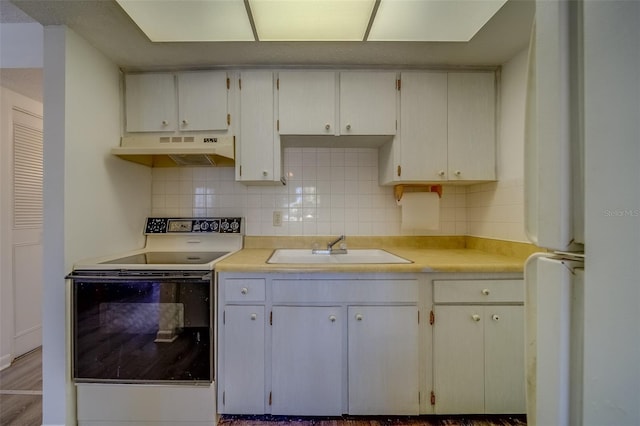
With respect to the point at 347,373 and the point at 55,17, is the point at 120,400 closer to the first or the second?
the point at 347,373

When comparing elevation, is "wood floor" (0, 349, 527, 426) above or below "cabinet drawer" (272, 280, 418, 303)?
below

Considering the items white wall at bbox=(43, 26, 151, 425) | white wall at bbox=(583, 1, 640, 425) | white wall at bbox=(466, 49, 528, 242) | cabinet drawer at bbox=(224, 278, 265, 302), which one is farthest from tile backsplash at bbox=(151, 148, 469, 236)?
white wall at bbox=(583, 1, 640, 425)

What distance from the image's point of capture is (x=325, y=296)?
4.93 feet

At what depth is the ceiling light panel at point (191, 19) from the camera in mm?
1265

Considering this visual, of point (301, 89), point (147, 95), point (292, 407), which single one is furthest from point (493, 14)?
point (292, 407)

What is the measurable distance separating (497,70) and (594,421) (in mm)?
2078

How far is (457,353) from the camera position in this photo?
1.50 metres

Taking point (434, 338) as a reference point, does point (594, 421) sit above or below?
above

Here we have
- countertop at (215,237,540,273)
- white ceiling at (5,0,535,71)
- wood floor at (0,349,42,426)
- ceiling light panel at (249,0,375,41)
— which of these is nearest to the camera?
ceiling light panel at (249,0,375,41)

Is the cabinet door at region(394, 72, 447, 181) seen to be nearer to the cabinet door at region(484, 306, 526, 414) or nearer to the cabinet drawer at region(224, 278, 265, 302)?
the cabinet door at region(484, 306, 526, 414)

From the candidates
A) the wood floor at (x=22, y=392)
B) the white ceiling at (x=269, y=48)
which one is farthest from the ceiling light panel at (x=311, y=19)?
the wood floor at (x=22, y=392)

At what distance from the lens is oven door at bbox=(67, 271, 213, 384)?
145 centimetres

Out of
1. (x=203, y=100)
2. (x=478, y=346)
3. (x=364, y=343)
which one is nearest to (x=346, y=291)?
(x=364, y=343)

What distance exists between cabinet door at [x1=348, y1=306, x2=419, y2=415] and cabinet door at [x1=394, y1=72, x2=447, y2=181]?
916mm
